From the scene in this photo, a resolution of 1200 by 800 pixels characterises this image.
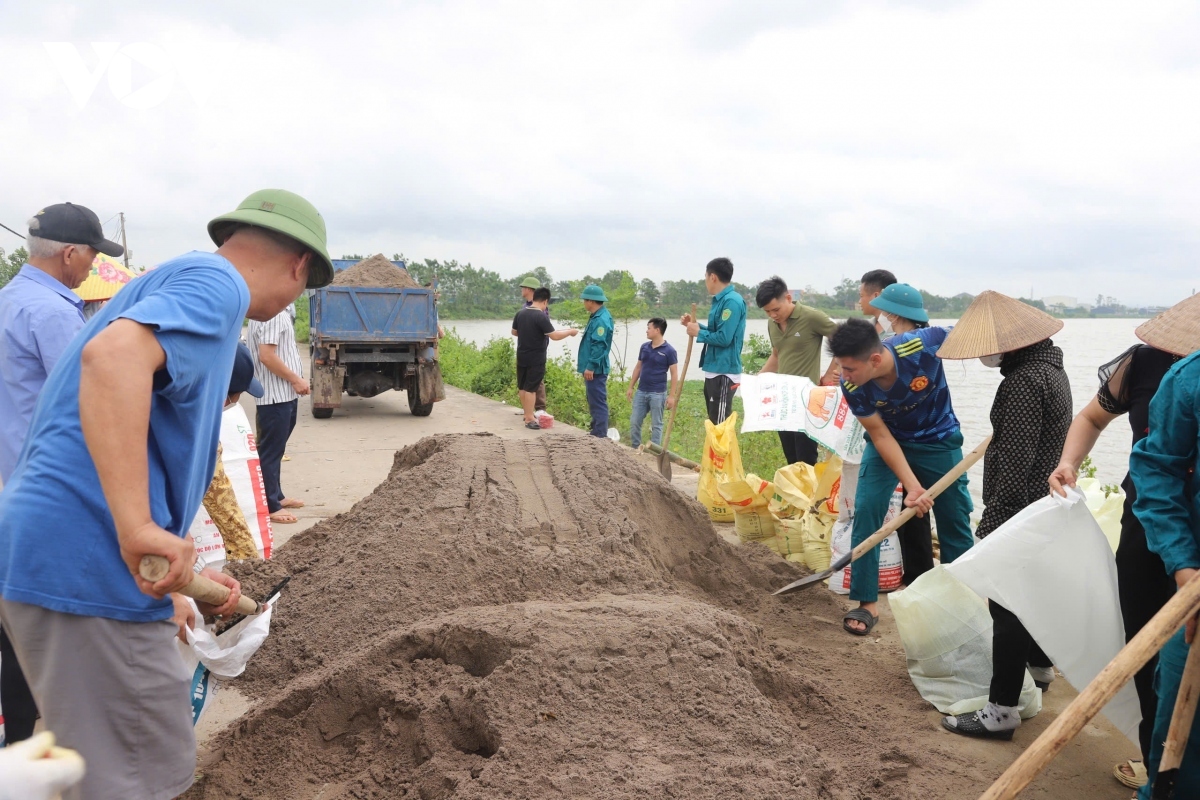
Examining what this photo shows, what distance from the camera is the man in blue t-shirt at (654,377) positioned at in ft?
28.3

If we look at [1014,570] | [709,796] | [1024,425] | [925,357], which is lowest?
[709,796]

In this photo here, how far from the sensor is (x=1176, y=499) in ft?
7.43

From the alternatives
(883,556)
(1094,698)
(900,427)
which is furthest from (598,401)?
(1094,698)

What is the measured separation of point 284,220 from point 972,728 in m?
3.09

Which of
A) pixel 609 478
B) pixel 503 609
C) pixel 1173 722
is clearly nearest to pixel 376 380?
pixel 609 478

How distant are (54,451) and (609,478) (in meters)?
3.34

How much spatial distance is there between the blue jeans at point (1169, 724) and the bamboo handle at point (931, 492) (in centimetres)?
125

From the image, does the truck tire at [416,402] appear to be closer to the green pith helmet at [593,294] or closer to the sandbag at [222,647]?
the green pith helmet at [593,294]

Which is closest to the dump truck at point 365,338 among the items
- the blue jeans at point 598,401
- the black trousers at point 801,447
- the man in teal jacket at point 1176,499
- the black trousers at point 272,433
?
the blue jeans at point 598,401

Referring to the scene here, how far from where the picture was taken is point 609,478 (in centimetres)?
478

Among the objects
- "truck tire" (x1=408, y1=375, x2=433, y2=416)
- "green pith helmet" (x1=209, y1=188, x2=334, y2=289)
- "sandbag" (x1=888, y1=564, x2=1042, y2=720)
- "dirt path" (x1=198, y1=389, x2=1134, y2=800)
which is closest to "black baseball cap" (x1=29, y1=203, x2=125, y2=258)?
"green pith helmet" (x1=209, y1=188, x2=334, y2=289)

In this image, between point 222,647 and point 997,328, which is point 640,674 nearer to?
point 222,647

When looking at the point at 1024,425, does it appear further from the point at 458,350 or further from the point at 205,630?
the point at 458,350

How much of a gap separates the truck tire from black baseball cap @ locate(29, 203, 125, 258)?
834 cm
